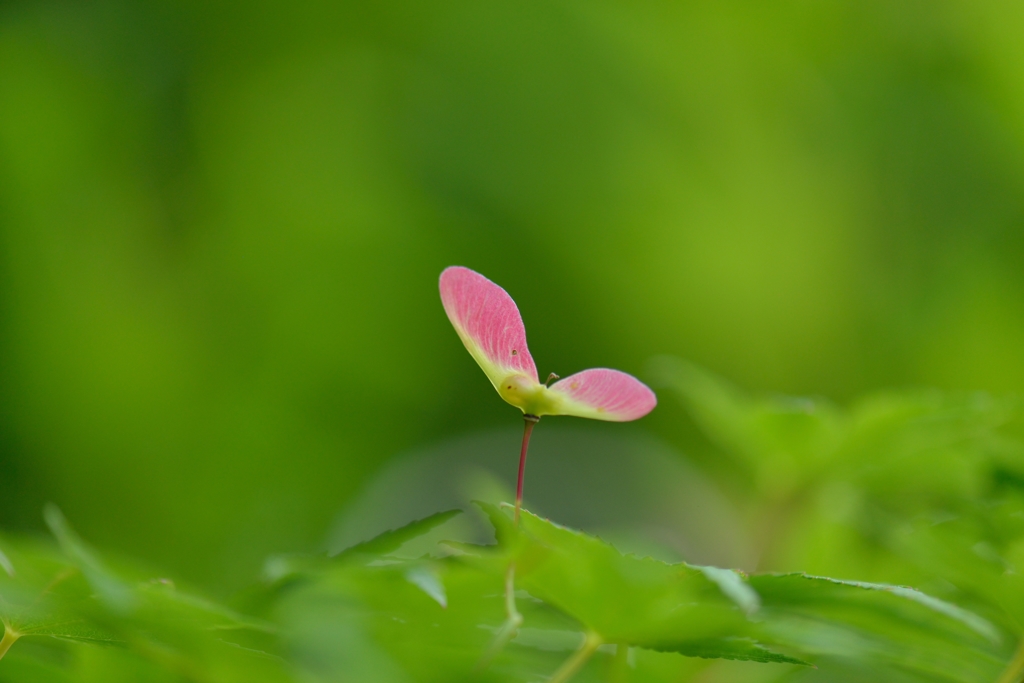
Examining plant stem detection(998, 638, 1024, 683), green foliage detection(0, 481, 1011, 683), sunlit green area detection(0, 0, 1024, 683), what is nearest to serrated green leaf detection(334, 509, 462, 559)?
green foliage detection(0, 481, 1011, 683)

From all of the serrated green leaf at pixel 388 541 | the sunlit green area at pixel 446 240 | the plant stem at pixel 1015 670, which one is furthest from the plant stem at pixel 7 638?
the sunlit green area at pixel 446 240

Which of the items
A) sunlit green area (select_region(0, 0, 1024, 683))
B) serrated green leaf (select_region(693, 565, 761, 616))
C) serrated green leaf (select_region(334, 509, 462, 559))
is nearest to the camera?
serrated green leaf (select_region(693, 565, 761, 616))

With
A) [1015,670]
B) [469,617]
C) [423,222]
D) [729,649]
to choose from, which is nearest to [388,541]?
[469,617]

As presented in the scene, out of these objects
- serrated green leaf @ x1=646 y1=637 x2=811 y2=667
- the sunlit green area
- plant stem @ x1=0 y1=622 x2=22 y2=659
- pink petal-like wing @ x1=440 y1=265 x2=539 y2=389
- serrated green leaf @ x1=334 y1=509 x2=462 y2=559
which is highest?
the sunlit green area

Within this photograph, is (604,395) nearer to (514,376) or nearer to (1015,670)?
(514,376)

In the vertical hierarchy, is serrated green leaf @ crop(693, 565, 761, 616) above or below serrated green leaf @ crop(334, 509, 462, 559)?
below

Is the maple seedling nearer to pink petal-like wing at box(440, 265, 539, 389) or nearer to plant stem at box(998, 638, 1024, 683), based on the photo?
pink petal-like wing at box(440, 265, 539, 389)

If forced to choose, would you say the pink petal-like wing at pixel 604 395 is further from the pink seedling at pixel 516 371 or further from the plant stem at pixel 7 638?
the plant stem at pixel 7 638

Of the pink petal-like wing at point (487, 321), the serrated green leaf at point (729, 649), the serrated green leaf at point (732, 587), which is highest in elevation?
the pink petal-like wing at point (487, 321)

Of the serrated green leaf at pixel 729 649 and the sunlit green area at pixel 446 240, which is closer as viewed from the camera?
the serrated green leaf at pixel 729 649
